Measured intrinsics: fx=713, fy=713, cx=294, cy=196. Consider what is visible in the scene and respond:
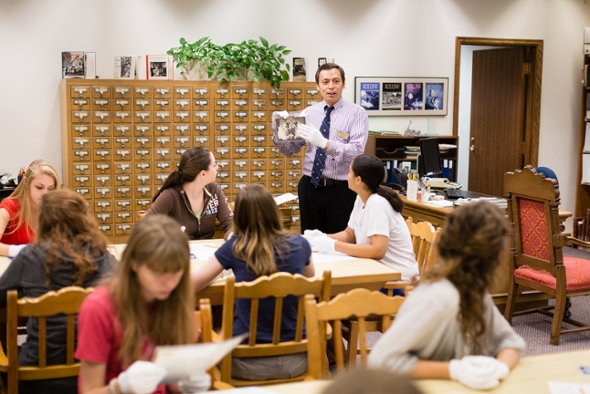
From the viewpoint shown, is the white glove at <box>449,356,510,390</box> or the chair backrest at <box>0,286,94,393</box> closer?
the white glove at <box>449,356,510,390</box>

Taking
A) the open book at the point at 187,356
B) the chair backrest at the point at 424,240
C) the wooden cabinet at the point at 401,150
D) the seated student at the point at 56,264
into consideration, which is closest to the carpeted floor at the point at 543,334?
the chair backrest at the point at 424,240

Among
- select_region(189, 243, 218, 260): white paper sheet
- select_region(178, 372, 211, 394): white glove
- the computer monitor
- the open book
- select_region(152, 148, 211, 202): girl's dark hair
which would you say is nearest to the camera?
the open book

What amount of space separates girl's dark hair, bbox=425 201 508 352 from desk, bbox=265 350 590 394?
0.18 meters

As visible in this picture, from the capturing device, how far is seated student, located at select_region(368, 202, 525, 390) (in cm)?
193

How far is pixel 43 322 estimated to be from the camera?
7.77ft

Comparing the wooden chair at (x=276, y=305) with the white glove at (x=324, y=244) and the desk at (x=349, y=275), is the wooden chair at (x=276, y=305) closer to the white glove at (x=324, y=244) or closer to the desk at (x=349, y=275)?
the desk at (x=349, y=275)

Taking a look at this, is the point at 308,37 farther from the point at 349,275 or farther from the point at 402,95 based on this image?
the point at 349,275

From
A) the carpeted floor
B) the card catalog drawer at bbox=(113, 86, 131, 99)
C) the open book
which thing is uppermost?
the card catalog drawer at bbox=(113, 86, 131, 99)

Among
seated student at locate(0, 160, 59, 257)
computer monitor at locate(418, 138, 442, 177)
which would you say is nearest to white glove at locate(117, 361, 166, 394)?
seated student at locate(0, 160, 59, 257)

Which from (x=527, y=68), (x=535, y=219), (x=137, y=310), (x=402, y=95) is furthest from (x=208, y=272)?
(x=527, y=68)

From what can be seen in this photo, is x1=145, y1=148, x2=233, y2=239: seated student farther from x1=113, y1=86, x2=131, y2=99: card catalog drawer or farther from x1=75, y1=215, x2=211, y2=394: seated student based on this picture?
x1=113, y1=86, x2=131, y2=99: card catalog drawer

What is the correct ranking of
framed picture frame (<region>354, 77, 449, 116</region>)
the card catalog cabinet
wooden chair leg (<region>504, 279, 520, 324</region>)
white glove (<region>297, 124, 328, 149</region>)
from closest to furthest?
white glove (<region>297, 124, 328, 149</region>)
wooden chair leg (<region>504, 279, 520, 324</region>)
the card catalog cabinet
framed picture frame (<region>354, 77, 449, 116</region>)

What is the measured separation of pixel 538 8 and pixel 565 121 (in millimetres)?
1364

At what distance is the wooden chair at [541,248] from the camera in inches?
179
